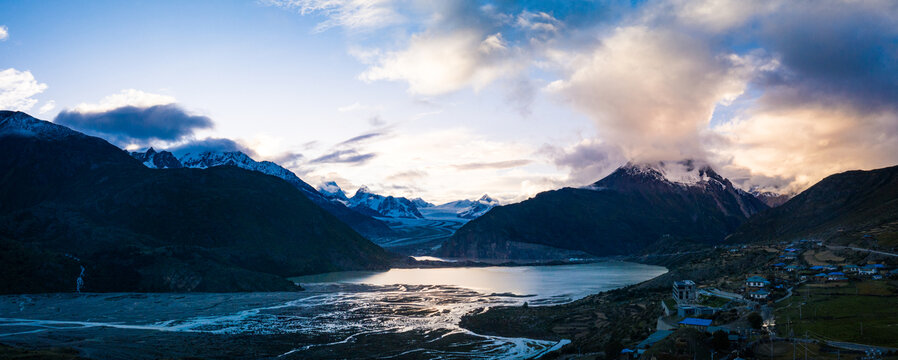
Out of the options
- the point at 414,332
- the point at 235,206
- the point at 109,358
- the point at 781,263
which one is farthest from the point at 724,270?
the point at 235,206

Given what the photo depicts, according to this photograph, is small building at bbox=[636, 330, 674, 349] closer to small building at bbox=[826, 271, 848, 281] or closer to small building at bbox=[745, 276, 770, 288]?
small building at bbox=[745, 276, 770, 288]

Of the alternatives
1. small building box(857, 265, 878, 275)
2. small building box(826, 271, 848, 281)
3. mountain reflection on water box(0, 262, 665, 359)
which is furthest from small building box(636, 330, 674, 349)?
small building box(857, 265, 878, 275)

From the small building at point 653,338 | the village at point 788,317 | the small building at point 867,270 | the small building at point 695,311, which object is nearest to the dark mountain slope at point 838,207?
the small building at point 867,270

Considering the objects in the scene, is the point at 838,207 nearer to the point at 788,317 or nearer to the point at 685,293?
the point at 685,293

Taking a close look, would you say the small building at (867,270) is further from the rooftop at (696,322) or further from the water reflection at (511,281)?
the water reflection at (511,281)

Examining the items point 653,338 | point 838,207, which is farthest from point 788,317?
point 838,207

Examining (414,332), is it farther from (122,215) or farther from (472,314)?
(122,215)
